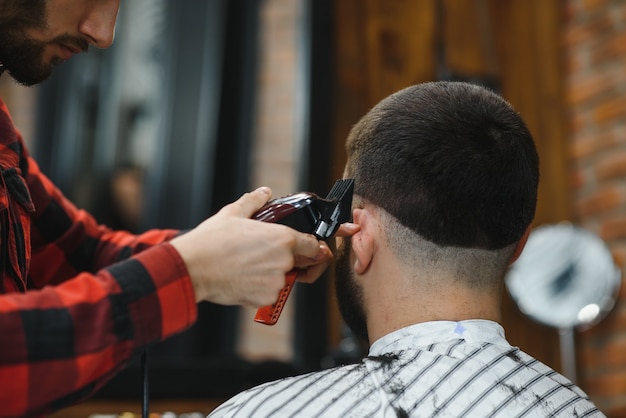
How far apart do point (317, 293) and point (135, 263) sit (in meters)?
1.95

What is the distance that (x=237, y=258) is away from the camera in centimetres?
105

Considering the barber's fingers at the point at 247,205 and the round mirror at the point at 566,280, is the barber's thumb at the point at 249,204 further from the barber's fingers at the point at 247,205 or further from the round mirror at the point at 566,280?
the round mirror at the point at 566,280

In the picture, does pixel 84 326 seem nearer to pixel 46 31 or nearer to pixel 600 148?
pixel 46 31

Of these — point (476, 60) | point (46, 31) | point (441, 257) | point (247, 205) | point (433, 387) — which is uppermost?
point (46, 31)

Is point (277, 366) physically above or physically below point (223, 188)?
below

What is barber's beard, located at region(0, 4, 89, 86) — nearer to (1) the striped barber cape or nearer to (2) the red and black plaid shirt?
(2) the red and black plaid shirt

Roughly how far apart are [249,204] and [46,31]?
479 mm

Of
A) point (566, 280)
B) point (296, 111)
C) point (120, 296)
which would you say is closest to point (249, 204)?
point (120, 296)

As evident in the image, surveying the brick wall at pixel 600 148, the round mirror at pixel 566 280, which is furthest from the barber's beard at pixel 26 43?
the brick wall at pixel 600 148

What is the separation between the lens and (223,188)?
3168 mm

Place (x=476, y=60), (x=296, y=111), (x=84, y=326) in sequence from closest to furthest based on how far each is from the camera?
(x=84, y=326), (x=296, y=111), (x=476, y=60)

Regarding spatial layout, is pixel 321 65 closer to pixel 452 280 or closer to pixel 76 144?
pixel 76 144

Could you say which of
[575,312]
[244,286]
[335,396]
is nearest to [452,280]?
[335,396]

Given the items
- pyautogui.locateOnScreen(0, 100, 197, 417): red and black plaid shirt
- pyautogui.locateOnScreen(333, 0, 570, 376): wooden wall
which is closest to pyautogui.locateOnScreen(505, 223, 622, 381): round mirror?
pyautogui.locateOnScreen(333, 0, 570, 376): wooden wall
